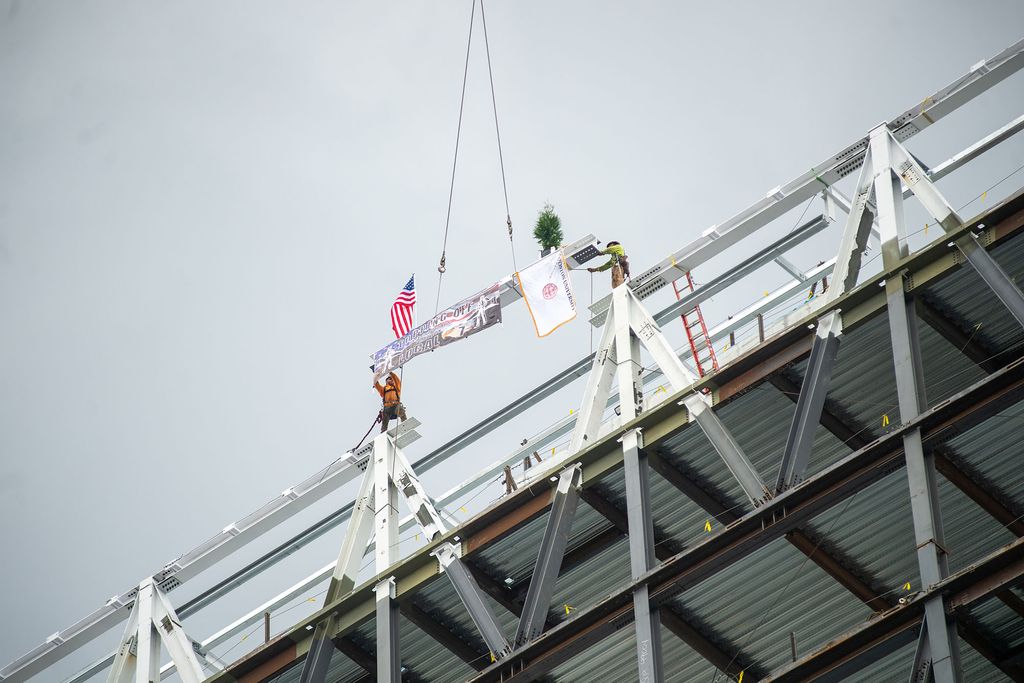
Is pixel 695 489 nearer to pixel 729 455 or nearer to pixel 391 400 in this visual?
pixel 729 455

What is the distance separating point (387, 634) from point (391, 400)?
682cm

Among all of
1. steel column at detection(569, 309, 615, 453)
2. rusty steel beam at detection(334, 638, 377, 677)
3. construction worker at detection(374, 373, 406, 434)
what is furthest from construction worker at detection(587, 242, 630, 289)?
rusty steel beam at detection(334, 638, 377, 677)

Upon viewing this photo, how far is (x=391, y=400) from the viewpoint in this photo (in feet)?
106

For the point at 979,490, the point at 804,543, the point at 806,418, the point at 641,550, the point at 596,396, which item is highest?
the point at 596,396

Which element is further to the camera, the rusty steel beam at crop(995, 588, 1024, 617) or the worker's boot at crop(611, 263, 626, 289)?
the worker's boot at crop(611, 263, 626, 289)

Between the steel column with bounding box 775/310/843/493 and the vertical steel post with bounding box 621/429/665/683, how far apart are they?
2.63 meters

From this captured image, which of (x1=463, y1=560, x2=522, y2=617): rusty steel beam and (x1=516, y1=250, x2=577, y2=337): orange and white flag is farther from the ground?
(x1=516, y1=250, x2=577, y2=337): orange and white flag

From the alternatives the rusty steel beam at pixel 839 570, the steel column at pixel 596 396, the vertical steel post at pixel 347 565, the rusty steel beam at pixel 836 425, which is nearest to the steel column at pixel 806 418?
the rusty steel beam at pixel 836 425

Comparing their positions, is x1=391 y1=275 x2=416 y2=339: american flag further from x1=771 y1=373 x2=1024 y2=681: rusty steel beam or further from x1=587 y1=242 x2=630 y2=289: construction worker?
x1=771 y1=373 x2=1024 y2=681: rusty steel beam

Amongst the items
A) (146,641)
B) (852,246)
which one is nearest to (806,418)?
(852,246)

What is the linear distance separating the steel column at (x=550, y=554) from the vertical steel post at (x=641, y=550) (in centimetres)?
114

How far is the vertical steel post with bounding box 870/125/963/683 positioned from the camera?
2048 cm

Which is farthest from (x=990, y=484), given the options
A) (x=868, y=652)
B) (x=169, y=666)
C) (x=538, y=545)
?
(x=169, y=666)

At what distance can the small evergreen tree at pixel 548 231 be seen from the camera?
3316 cm
